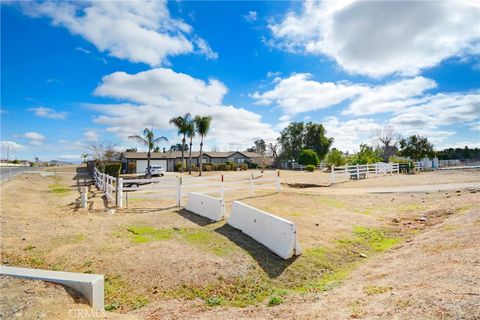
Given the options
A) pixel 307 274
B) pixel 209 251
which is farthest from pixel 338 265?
pixel 209 251

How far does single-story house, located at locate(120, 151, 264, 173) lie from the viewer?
5172cm

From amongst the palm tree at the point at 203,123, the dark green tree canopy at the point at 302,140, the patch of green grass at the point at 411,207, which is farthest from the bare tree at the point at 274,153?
the patch of green grass at the point at 411,207

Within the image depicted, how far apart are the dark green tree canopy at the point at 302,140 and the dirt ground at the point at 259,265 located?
175ft

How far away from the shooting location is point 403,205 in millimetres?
12219

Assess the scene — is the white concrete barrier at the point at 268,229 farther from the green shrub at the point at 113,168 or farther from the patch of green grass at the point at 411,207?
the green shrub at the point at 113,168

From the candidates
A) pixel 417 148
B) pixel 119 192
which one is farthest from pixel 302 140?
pixel 119 192

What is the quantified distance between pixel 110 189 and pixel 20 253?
9.27 metres

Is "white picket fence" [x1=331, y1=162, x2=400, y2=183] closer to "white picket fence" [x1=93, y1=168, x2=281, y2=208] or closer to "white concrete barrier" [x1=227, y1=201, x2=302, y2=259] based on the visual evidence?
"white picket fence" [x1=93, y1=168, x2=281, y2=208]

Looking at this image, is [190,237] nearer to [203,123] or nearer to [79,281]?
[79,281]

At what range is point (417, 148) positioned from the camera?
54.3 meters

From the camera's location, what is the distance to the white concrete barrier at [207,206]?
9.29 m

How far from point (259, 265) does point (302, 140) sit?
59.6m

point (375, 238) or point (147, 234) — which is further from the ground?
point (147, 234)

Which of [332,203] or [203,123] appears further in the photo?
[203,123]
